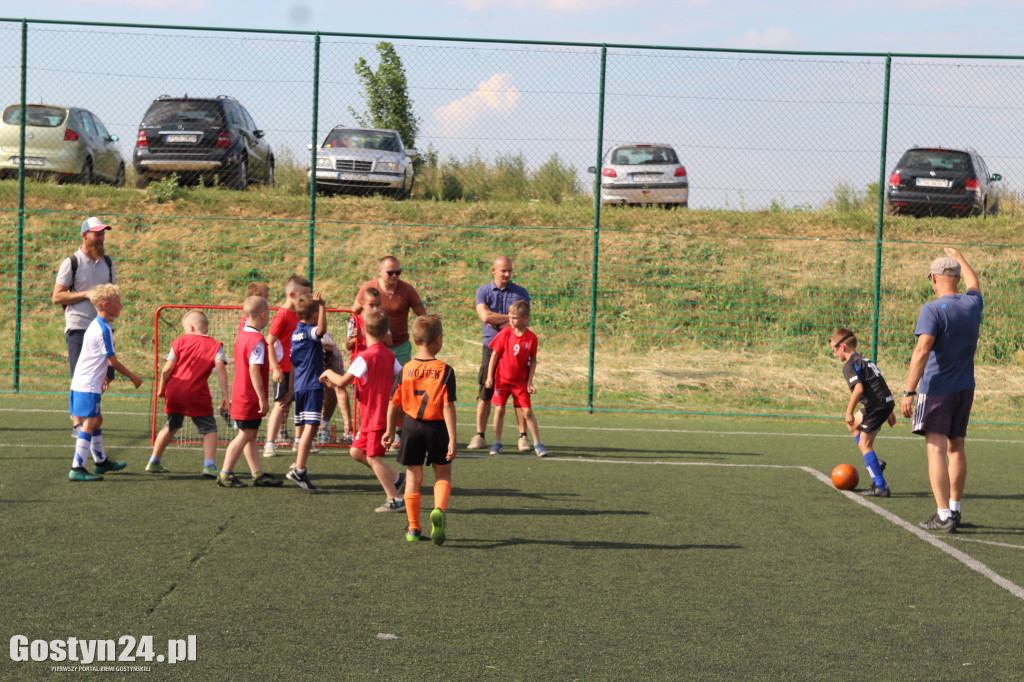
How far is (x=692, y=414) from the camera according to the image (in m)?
14.0

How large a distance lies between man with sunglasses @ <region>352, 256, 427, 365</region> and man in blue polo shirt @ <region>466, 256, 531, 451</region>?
1127 mm


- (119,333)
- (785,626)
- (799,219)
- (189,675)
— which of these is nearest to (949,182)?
(799,219)

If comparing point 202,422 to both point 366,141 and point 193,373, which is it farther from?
point 366,141

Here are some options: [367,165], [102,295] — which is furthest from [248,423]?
[367,165]

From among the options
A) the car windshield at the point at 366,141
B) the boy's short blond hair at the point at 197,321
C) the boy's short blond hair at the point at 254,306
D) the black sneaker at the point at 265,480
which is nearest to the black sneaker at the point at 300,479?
the black sneaker at the point at 265,480

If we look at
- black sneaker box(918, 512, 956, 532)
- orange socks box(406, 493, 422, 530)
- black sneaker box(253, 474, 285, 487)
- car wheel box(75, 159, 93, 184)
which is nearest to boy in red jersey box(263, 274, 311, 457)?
black sneaker box(253, 474, 285, 487)

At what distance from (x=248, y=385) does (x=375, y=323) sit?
1.49 m

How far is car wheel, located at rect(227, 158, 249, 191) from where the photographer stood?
60.8 feet

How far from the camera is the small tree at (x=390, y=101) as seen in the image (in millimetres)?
19281

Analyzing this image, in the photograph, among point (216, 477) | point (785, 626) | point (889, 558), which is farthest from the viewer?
point (216, 477)

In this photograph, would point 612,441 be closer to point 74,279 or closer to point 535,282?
point 74,279

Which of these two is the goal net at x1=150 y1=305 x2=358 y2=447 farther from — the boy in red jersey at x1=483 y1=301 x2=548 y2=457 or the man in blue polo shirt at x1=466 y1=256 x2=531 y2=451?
the boy in red jersey at x1=483 y1=301 x2=548 y2=457

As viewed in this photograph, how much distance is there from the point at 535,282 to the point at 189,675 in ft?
49.7

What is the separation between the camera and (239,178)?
61.5 ft
